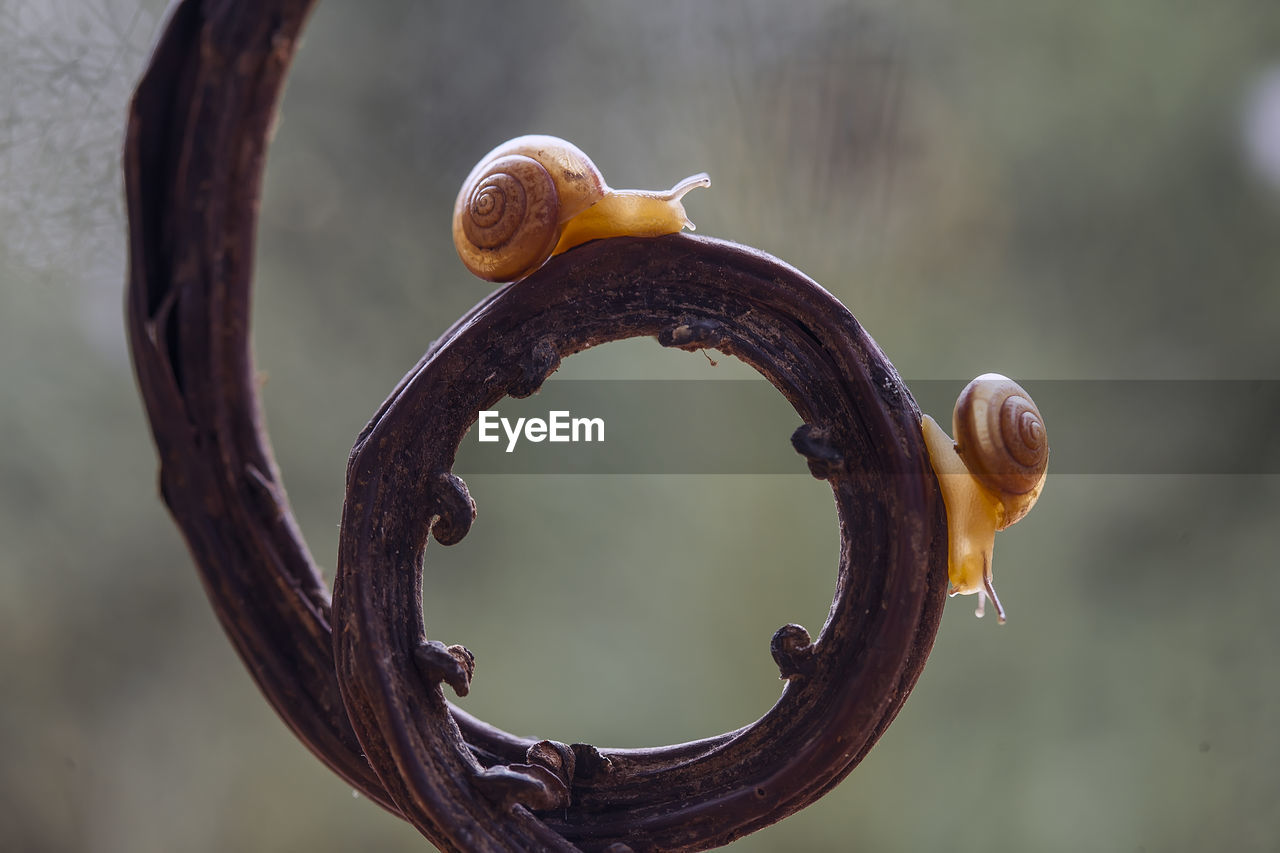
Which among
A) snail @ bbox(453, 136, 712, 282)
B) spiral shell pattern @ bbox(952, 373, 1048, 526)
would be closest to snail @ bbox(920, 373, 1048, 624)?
spiral shell pattern @ bbox(952, 373, 1048, 526)

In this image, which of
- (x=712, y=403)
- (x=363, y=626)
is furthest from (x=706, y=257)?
(x=712, y=403)

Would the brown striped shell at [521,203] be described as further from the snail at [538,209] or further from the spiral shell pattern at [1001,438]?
the spiral shell pattern at [1001,438]

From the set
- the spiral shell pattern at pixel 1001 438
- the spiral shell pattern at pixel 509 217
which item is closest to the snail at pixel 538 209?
the spiral shell pattern at pixel 509 217

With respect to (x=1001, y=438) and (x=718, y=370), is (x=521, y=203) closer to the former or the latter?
(x=1001, y=438)

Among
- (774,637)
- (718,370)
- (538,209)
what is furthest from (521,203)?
(718,370)

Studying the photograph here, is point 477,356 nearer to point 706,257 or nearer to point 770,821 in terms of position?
point 706,257

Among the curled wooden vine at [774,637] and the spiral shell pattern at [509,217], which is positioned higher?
the spiral shell pattern at [509,217]
